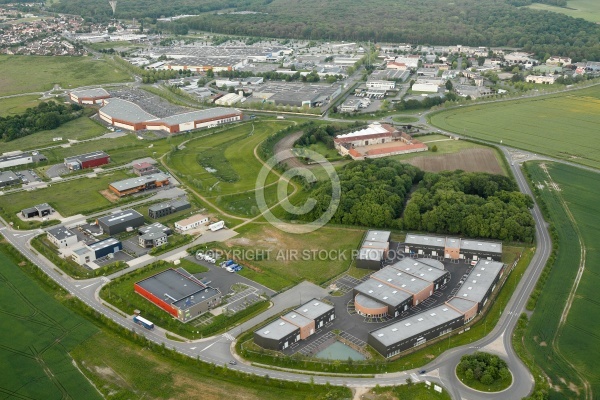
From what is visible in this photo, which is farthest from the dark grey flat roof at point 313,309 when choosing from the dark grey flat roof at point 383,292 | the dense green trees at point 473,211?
the dense green trees at point 473,211

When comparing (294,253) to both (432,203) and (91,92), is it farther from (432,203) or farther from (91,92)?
(91,92)

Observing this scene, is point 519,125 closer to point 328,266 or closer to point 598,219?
point 598,219

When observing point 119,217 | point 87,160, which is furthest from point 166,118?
point 119,217

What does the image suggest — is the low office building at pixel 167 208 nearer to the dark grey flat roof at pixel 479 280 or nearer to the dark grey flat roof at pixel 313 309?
the dark grey flat roof at pixel 313 309

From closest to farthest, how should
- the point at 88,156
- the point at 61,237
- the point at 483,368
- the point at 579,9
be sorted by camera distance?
the point at 483,368 → the point at 61,237 → the point at 88,156 → the point at 579,9

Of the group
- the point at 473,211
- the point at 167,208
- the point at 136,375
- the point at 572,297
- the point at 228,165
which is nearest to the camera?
the point at 136,375

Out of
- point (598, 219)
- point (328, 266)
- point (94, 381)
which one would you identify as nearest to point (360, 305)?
point (328, 266)
